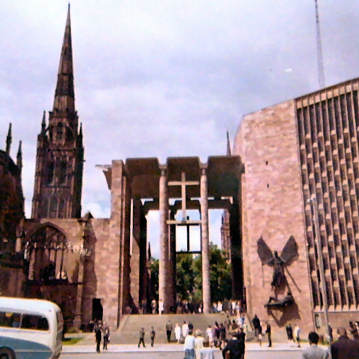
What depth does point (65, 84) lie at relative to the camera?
8931cm

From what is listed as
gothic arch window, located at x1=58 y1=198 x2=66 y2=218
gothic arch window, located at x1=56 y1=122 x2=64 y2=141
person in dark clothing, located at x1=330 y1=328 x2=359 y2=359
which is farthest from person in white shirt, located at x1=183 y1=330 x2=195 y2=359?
gothic arch window, located at x1=56 y1=122 x2=64 y2=141

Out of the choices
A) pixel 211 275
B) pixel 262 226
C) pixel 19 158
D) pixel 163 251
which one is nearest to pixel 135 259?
pixel 163 251

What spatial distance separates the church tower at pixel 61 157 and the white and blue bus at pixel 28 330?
6889cm

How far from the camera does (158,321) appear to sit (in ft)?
114

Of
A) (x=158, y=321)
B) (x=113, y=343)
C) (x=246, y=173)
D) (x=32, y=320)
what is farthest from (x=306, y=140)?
(x=32, y=320)

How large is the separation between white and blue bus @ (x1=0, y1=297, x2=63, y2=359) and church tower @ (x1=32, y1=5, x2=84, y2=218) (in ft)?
226

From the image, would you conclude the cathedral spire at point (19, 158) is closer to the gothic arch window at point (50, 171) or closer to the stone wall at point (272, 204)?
the stone wall at point (272, 204)

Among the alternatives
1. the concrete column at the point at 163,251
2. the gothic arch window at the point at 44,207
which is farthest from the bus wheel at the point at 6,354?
the gothic arch window at the point at 44,207

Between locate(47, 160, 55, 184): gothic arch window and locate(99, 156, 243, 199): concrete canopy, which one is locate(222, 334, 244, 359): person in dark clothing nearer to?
locate(99, 156, 243, 199): concrete canopy

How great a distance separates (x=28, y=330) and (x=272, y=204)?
26197 millimetres

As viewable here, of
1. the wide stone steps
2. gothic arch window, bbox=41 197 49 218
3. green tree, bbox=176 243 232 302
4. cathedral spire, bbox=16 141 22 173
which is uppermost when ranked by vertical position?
gothic arch window, bbox=41 197 49 218

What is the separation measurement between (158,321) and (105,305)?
618 cm

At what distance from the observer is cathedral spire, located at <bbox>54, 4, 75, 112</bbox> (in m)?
88.8

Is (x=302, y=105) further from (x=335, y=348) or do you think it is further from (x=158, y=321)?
(x=335, y=348)
